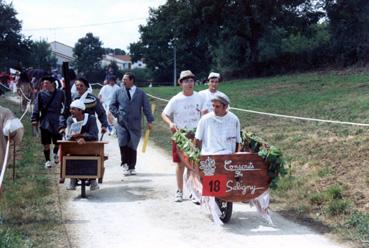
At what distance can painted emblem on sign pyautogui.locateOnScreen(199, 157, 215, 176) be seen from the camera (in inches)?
291

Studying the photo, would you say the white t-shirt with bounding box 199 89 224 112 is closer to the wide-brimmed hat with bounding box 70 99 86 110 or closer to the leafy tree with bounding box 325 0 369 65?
the wide-brimmed hat with bounding box 70 99 86 110

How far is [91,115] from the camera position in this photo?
32.2 ft

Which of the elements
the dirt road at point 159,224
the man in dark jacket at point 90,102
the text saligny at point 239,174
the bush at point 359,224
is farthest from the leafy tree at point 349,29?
the text saligny at point 239,174

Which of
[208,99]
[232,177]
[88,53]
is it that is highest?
[88,53]

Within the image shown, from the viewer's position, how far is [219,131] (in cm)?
786

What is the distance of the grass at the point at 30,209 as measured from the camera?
6816mm

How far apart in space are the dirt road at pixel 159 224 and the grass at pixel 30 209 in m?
0.22

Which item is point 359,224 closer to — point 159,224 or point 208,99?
point 159,224

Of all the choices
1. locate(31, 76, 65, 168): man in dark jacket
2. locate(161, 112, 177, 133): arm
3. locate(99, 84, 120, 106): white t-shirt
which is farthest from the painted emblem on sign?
locate(99, 84, 120, 106): white t-shirt

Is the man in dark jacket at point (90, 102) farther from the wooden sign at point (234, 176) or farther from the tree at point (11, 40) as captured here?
the tree at point (11, 40)

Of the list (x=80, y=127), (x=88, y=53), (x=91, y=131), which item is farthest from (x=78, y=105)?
(x=88, y=53)

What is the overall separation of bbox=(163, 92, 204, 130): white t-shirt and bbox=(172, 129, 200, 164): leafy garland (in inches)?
12.8

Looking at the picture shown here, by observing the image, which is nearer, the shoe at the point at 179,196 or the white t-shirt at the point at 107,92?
the shoe at the point at 179,196

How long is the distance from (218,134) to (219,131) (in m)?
0.04
